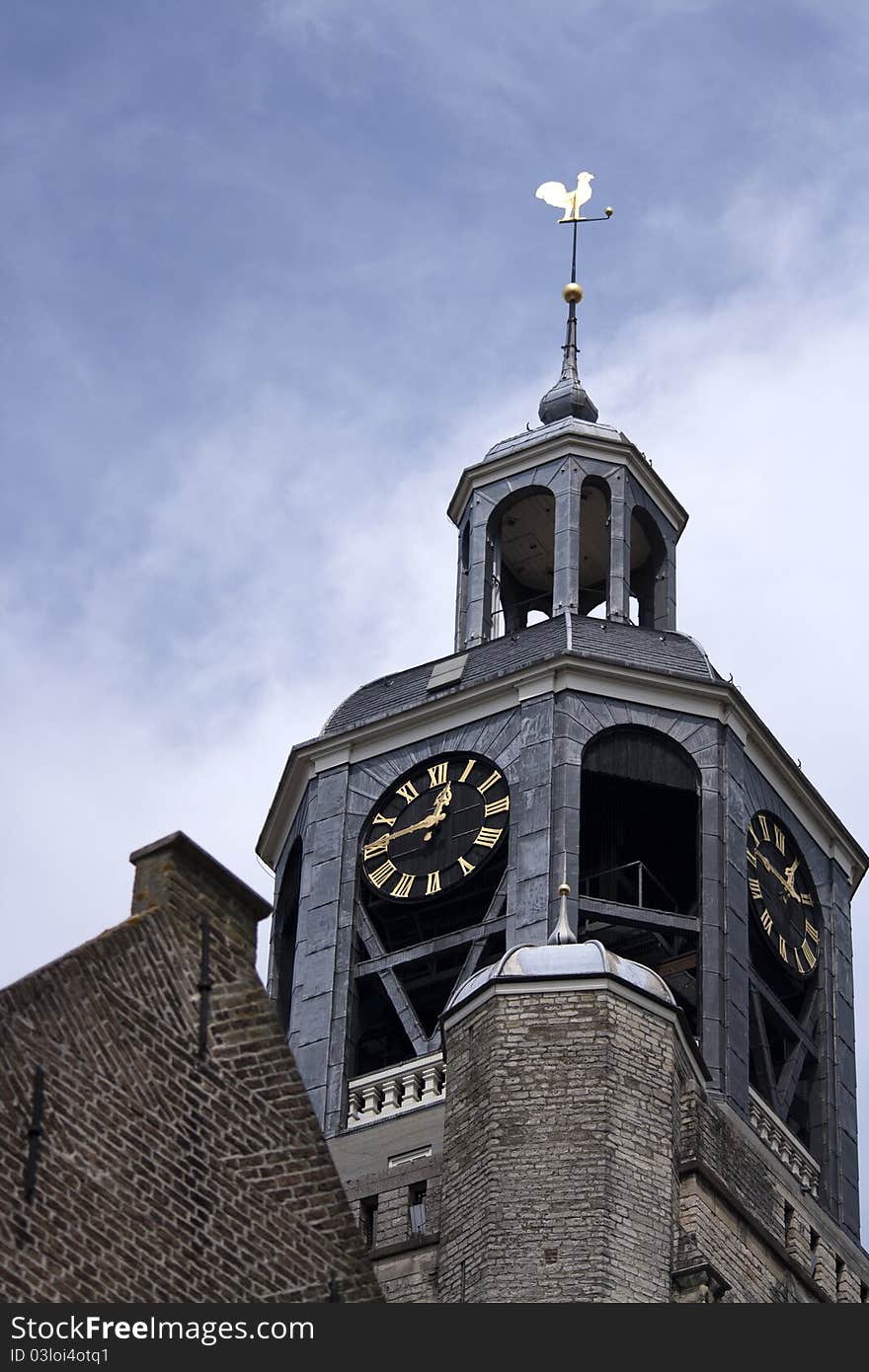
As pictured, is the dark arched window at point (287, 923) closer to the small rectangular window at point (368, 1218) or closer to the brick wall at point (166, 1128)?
the small rectangular window at point (368, 1218)

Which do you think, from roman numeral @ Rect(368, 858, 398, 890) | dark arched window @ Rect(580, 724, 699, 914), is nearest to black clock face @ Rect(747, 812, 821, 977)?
dark arched window @ Rect(580, 724, 699, 914)

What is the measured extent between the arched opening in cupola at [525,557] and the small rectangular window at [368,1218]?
9775 millimetres

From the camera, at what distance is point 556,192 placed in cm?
4791

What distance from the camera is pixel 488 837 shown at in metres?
37.3

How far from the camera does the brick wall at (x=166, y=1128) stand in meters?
16.3

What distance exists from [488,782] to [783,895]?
12.4 feet

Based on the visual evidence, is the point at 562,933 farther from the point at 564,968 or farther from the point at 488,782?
the point at 488,782

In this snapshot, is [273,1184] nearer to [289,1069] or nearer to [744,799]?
[289,1069]

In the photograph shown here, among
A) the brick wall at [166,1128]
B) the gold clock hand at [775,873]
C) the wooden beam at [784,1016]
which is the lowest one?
the brick wall at [166,1128]

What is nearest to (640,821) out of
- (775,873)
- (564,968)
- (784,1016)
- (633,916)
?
(775,873)

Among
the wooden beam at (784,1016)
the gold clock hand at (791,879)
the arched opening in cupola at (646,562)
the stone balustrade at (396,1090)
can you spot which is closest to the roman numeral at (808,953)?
the gold clock hand at (791,879)

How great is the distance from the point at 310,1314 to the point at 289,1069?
2.23m

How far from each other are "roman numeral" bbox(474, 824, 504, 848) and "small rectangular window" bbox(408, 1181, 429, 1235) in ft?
14.4

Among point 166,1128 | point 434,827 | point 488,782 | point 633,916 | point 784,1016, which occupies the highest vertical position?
point 488,782
